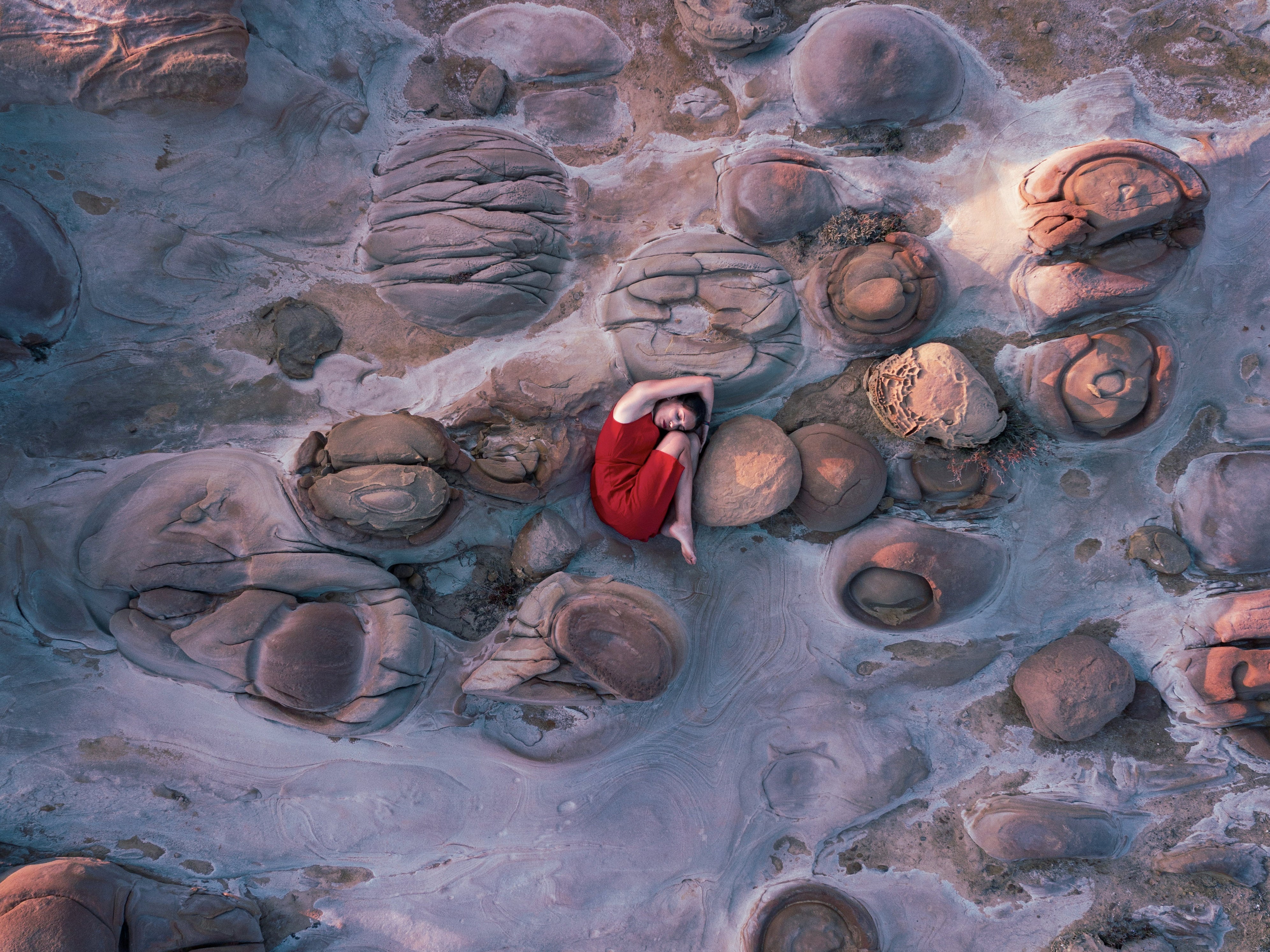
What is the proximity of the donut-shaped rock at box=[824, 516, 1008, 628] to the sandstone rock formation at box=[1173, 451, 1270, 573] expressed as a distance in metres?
1.57

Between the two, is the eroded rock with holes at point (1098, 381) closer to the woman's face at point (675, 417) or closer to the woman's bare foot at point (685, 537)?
the woman's face at point (675, 417)

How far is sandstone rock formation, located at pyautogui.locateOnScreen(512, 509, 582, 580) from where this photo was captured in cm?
499

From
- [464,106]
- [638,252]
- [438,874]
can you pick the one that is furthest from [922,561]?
[464,106]

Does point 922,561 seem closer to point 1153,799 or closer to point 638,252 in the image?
point 1153,799

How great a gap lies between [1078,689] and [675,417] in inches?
155

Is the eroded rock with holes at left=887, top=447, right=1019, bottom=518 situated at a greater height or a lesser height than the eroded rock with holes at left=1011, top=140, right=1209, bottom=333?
lesser

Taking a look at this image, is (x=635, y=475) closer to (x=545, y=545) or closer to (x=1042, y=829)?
(x=545, y=545)

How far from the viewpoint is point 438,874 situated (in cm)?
512

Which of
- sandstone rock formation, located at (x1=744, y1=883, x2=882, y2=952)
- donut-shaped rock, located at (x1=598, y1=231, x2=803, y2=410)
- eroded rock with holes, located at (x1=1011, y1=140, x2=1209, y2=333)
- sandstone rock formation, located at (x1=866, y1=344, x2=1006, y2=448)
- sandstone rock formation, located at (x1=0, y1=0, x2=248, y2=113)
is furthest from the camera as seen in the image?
sandstone rock formation, located at (x1=744, y1=883, x2=882, y2=952)

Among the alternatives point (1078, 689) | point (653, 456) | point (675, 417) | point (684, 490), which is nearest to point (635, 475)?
point (653, 456)

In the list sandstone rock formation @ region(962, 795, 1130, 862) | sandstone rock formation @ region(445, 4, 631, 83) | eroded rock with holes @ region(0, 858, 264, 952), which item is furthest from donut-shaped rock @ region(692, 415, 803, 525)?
eroded rock with holes @ region(0, 858, 264, 952)

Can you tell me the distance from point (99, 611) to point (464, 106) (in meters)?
4.99

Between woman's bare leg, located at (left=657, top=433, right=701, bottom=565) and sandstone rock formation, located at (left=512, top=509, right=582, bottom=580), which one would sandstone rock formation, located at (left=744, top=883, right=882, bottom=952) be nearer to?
woman's bare leg, located at (left=657, top=433, right=701, bottom=565)

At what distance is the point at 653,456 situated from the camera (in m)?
4.63
